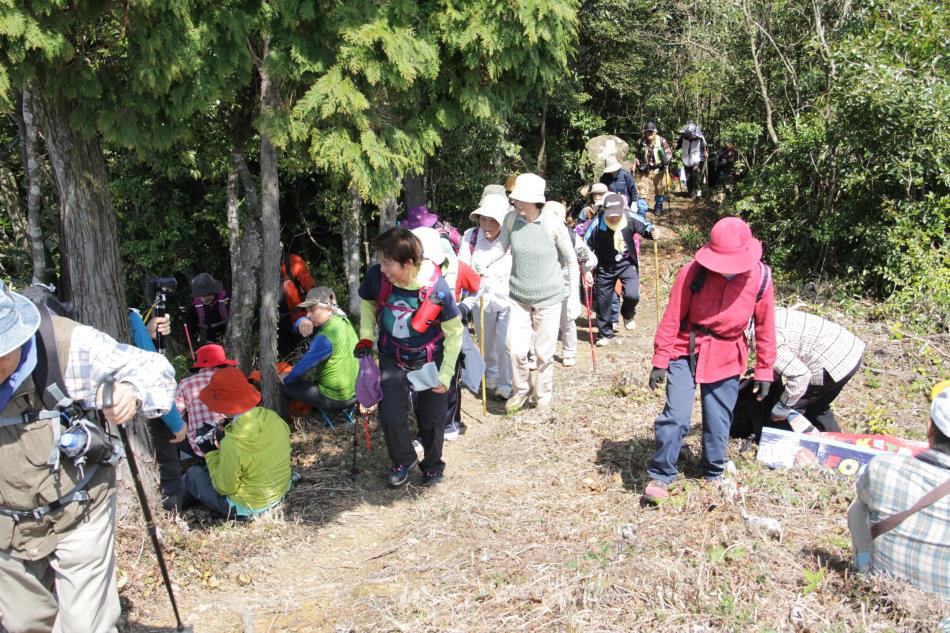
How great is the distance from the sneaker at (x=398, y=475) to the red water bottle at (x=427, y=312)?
3.81 feet

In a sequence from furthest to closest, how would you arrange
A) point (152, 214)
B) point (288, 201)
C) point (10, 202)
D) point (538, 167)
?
point (538, 167)
point (288, 201)
point (152, 214)
point (10, 202)

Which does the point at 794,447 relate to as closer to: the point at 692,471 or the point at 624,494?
the point at 692,471

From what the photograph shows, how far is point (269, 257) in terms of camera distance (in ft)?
21.9

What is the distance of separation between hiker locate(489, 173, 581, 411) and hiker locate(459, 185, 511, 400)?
10cm

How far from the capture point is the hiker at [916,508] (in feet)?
10.3

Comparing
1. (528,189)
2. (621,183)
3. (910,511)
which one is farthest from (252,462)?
(621,183)

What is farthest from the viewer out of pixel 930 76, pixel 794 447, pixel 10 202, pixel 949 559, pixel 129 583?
pixel 10 202

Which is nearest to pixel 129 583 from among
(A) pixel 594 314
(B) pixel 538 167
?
(A) pixel 594 314

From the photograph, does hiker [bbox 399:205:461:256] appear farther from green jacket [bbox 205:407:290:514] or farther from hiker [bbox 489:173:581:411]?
green jacket [bbox 205:407:290:514]

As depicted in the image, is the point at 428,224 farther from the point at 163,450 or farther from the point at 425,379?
the point at 163,450

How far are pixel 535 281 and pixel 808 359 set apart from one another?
240cm

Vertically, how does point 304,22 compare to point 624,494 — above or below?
above

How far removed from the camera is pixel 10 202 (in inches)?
454

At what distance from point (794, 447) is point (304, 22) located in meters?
4.18
